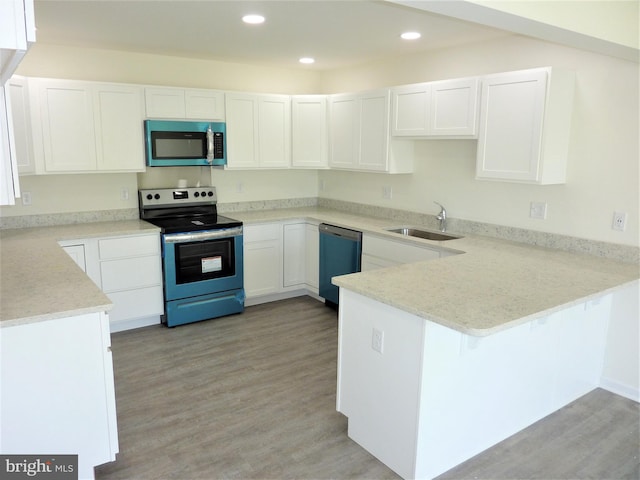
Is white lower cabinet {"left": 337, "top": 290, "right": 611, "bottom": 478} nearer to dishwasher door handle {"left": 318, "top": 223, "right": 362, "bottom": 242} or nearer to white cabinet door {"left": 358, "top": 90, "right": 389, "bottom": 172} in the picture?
dishwasher door handle {"left": 318, "top": 223, "right": 362, "bottom": 242}

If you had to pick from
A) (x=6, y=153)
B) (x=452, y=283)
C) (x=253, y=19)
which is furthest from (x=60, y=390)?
(x=253, y=19)

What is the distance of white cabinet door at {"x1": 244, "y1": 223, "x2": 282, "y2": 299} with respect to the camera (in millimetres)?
4715

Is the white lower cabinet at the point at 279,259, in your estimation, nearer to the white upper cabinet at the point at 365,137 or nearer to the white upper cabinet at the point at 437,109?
the white upper cabinet at the point at 365,137

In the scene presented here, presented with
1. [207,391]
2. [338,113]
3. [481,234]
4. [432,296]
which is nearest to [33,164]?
[207,391]

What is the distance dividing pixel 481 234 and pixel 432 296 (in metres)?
1.85

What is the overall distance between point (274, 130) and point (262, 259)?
4.33ft

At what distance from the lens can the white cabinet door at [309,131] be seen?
4969mm

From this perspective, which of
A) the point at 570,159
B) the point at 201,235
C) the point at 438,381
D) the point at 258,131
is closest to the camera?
the point at 438,381

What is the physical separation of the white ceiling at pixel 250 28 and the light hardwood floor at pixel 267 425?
2.41 m

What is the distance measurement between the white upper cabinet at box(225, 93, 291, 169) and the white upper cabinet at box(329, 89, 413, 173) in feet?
1.60

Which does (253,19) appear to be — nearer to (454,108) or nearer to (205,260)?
(454,108)

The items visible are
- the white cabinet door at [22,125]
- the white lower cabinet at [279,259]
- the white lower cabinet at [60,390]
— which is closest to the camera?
the white lower cabinet at [60,390]

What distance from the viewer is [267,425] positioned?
9.28 ft

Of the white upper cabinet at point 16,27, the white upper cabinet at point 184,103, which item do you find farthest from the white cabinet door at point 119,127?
the white upper cabinet at point 16,27
